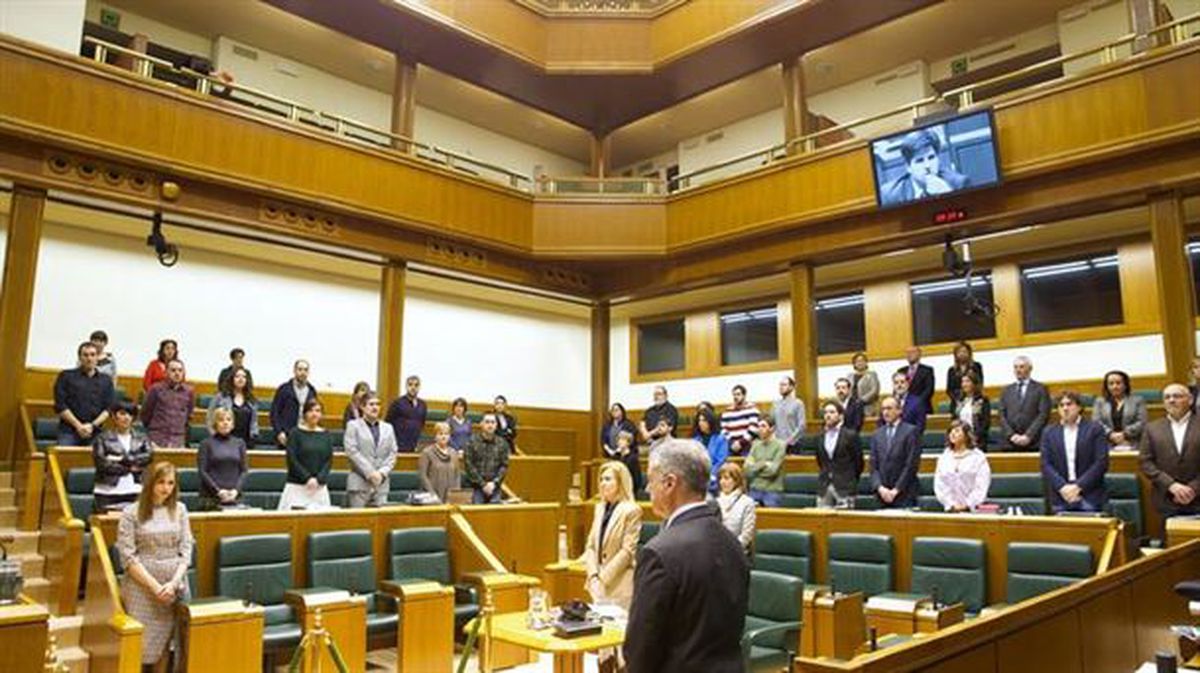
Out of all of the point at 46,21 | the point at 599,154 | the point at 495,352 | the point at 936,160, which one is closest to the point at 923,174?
the point at 936,160

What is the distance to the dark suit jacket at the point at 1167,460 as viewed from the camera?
430 cm

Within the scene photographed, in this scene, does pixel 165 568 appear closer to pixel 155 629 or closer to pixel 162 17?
pixel 155 629

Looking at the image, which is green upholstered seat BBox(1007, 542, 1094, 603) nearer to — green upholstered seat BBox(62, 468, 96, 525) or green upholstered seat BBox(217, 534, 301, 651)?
green upholstered seat BBox(217, 534, 301, 651)

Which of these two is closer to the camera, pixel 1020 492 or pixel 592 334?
pixel 1020 492

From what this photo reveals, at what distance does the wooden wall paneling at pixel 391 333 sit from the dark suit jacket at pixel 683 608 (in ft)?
23.0

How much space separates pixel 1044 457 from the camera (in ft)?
15.3

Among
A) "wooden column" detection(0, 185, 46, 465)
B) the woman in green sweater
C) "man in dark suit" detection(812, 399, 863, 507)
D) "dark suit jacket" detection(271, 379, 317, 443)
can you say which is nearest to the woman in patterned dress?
the woman in green sweater

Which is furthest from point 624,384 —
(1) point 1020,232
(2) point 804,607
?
(2) point 804,607

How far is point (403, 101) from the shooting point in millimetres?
9234

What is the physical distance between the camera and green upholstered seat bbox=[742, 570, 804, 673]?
355 centimetres

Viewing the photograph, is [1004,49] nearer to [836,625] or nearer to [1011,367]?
[1011,367]

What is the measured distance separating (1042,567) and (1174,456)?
3.62 feet

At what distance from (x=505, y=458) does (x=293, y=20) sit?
5.95 m

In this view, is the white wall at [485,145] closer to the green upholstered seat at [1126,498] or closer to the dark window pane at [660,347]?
the dark window pane at [660,347]
